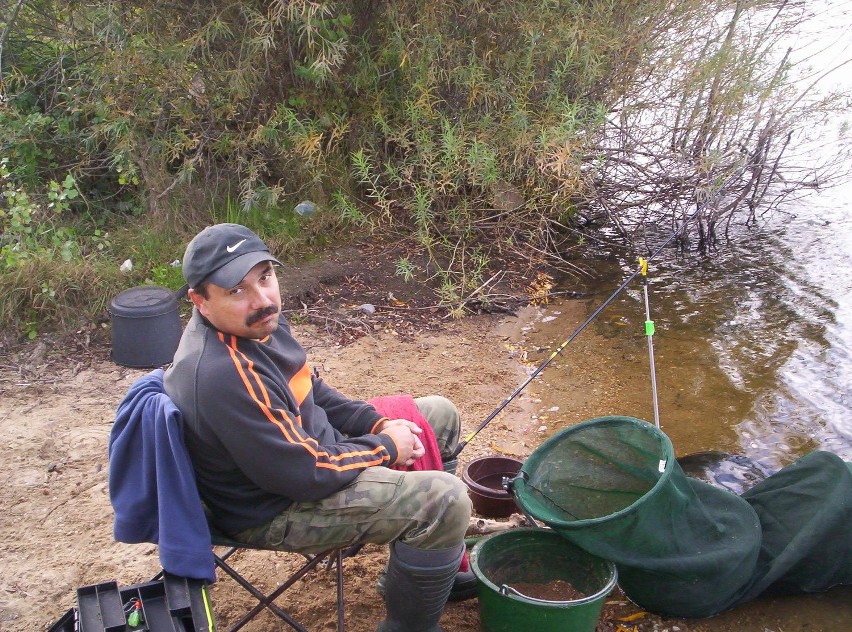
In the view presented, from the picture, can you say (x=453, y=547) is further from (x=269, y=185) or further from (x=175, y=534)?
(x=269, y=185)

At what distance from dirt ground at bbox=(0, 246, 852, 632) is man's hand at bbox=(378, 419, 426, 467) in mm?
773

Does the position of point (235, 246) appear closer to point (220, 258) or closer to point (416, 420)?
point (220, 258)

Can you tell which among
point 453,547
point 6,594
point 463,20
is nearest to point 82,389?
point 6,594

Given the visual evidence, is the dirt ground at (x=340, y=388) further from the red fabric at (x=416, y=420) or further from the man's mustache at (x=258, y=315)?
the man's mustache at (x=258, y=315)

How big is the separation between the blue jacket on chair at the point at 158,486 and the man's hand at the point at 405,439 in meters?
0.69

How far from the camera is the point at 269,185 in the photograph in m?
6.91

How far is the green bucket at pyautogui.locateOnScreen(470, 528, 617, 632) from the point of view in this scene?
2691mm

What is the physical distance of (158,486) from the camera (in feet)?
7.28

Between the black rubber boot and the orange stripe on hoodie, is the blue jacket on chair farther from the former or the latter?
the black rubber boot

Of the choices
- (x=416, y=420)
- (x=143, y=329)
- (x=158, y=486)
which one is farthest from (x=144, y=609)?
(x=143, y=329)

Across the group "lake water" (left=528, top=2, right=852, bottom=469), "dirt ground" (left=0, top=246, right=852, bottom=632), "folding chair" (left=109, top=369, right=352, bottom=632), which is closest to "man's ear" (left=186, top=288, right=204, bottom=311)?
"folding chair" (left=109, top=369, right=352, bottom=632)

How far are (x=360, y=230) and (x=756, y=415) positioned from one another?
362 centimetres

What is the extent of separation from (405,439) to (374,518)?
35cm

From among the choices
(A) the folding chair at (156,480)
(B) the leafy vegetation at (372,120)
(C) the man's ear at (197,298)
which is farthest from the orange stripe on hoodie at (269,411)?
(B) the leafy vegetation at (372,120)
